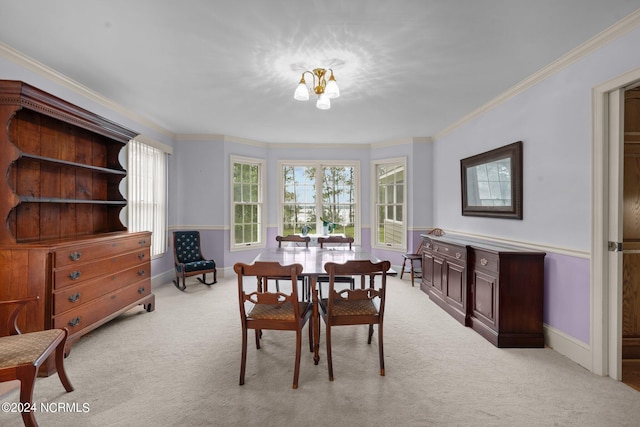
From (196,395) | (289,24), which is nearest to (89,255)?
(196,395)

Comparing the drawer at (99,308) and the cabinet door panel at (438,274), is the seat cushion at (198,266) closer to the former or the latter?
the drawer at (99,308)

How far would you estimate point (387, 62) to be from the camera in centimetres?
291

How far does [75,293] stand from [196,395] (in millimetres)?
1515

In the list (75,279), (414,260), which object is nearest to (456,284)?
(414,260)

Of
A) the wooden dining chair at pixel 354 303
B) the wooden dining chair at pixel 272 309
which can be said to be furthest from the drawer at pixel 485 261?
the wooden dining chair at pixel 272 309

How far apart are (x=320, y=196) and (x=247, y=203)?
1.54 metres

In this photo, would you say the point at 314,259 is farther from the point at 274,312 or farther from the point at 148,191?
the point at 148,191

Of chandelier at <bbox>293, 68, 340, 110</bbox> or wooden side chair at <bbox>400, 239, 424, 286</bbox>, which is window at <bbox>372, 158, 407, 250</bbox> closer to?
wooden side chair at <bbox>400, 239, 424, 286</bbox>

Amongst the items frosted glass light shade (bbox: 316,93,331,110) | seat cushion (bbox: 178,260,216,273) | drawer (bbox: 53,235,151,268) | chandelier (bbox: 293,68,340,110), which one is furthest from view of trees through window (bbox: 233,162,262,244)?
frosted glass light shade (bbox: 316,93,331,110)

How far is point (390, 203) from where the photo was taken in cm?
635

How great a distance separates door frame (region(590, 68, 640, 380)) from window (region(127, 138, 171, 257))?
537 cm

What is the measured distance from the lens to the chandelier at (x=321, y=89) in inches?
111

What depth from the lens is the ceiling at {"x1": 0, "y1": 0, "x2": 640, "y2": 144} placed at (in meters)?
2.14

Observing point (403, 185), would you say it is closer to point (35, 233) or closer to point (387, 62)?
point (387, 62)
